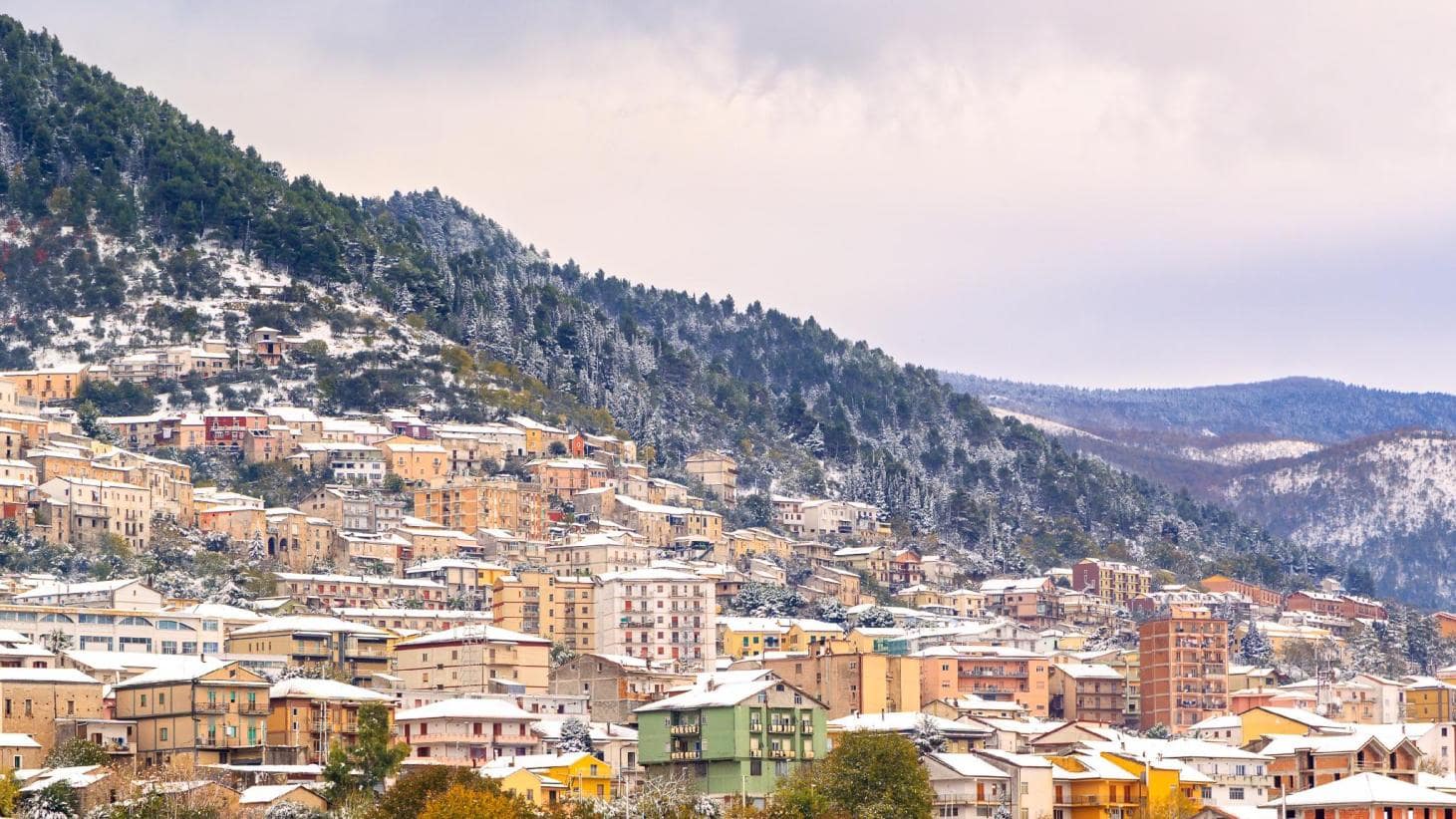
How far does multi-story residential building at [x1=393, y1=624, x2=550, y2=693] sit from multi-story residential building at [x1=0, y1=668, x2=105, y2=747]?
23.2 meters

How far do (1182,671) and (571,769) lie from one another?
6621 cm

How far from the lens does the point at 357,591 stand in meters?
172

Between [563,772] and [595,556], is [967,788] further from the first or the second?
[595,556]

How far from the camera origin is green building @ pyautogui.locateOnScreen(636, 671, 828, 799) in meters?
120

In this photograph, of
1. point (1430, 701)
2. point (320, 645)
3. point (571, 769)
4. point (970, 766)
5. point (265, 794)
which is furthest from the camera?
point (1430, 701)

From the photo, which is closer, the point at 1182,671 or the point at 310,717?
the point at 310,717

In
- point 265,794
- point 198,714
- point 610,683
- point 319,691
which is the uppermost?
point 319,691

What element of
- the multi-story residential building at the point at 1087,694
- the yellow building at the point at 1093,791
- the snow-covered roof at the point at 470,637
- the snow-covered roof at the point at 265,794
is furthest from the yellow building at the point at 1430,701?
the snow-covered roof at the point at 265,794

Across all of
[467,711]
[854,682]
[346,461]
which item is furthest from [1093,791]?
[346,461]

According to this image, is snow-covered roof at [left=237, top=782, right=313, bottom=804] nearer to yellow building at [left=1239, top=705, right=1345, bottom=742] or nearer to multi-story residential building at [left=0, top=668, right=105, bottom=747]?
multi-story residential building at [left=0, top=668, right=105, bottom=747]

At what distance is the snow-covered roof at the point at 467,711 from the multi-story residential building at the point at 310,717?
191cm

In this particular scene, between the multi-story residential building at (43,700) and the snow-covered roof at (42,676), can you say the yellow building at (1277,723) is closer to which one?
the snow-covered roof at (42,676)

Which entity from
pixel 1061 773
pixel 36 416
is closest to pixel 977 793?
pixel 1061 773

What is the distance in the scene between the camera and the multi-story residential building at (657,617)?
168 m
